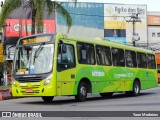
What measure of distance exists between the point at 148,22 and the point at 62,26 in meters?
17.4

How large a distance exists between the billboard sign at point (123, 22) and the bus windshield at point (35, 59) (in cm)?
4695

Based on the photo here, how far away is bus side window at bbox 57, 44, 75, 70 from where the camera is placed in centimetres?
1697

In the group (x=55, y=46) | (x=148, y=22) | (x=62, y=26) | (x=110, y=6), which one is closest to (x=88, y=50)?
(x=55, y=46)

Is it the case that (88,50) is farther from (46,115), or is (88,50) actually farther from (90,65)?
(46,115)

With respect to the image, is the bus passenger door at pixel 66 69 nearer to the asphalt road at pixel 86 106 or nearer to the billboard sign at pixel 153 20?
the asphalt road at pixel 86 106

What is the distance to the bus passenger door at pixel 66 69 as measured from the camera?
16.9m

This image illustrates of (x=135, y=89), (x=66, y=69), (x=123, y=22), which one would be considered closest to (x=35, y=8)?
(x=135, y=89)

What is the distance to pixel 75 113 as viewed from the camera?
13.1 meters

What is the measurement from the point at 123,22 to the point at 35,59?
50224 millimetres

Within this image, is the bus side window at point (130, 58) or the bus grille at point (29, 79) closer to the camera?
the bus grille at point (29, 79)

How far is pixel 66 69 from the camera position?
56.9ft

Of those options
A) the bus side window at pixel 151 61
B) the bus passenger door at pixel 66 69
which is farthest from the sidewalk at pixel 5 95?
the bus side window at pixel 151 61

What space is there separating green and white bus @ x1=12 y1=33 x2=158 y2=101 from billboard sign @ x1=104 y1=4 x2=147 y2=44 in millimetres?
43106

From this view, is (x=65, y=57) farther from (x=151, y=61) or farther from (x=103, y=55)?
(x=151, y=61)
